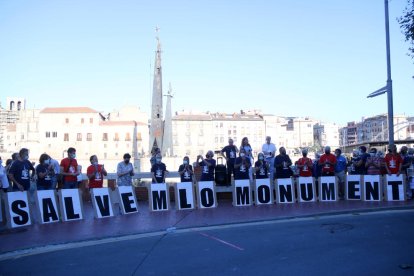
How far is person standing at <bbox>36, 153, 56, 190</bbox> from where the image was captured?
12.2 metres

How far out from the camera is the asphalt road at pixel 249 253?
6.55 meters

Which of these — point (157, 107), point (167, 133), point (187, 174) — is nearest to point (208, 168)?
point (187, 174)

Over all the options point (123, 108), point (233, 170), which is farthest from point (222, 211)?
point (123, 108)

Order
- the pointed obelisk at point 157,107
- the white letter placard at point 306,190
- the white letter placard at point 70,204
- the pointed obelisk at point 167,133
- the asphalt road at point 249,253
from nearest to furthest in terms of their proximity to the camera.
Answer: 1. the asphalt road at point 249,253
2. the white letter placard at point 70,204
3. the white letter placard at point 306,190
4. the pointed obelisk at point 157,107
5. the pointed obelisk at point 167,133

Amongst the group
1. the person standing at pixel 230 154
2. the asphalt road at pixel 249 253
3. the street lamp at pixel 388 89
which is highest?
the street lamp at pixel 388 89

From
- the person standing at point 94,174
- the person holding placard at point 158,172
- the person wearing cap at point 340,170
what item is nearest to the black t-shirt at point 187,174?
the person holding placard at point 158,172

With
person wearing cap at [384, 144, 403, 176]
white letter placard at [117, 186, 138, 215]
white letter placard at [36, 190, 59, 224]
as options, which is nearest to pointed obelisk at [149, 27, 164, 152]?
white letter placard at [117, 186, 138, 215]

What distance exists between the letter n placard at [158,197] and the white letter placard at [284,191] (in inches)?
155

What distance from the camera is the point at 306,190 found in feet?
47.0

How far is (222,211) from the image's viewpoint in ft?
42.4

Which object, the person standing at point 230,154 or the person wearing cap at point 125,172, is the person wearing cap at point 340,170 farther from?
the person wearing cap at point 125,172

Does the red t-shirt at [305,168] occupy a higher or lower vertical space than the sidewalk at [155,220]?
higher

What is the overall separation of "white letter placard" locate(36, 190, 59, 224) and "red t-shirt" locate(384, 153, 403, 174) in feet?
36.5

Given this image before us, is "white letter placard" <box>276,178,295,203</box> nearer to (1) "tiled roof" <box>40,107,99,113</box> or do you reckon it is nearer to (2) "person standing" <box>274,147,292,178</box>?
(2) "person standing" <box>274,147,292,178</box>
